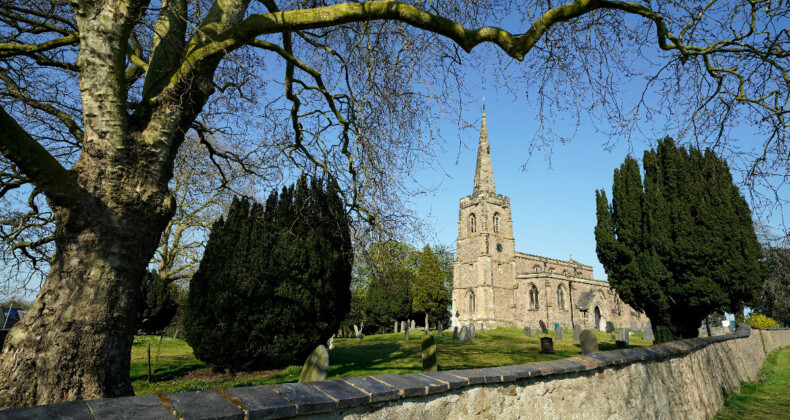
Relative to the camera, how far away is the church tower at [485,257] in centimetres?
4294

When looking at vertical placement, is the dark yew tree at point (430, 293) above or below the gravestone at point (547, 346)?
above

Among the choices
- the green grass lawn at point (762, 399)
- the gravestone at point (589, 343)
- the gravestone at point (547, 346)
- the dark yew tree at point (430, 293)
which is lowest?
the green grass lawn at point (762, 399)

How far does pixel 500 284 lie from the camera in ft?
144

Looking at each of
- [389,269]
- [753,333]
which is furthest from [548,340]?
[389,269]

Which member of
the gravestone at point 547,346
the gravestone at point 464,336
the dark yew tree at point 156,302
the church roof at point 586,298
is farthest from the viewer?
the church roof at point 586,298

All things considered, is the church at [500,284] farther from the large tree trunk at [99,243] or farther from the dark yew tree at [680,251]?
the large tree trunk at [99,243]

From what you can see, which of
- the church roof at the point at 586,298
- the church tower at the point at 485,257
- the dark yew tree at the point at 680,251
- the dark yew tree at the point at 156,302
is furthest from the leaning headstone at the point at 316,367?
the church roof at the point at 586,298

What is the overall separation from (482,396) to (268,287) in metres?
7.72

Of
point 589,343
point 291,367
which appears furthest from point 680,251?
point 291,367

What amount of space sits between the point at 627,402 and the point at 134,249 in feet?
19.2

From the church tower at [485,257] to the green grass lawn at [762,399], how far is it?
29.5 m

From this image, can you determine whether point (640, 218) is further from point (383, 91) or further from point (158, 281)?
point (158, 281)

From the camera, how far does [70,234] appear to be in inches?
145

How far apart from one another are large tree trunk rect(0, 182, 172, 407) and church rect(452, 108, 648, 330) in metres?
40.4
